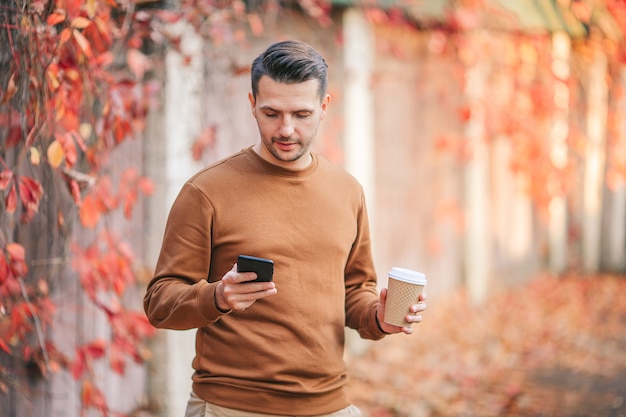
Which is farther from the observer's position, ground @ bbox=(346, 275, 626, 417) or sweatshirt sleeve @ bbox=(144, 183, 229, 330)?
ground @ bbox=(346, 275, 626, 417)

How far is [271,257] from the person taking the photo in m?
2.84

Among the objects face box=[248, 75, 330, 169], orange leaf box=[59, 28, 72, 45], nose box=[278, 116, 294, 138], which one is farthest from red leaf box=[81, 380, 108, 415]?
nose box=[278, 116, 294, 138]

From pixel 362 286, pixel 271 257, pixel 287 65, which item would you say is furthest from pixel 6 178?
pixel 362 286

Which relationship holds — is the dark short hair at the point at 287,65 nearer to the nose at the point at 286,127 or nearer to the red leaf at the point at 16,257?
the nose at the point at 286,127

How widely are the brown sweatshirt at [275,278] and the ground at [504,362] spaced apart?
140 inches

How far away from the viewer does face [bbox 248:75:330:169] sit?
276cm

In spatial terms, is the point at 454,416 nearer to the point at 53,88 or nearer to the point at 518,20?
the point at 53,88

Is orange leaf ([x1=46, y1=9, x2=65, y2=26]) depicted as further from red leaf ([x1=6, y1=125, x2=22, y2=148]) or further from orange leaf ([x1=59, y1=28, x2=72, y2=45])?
red leaf ([x1=6, y1=125, x2=22, y2=148])

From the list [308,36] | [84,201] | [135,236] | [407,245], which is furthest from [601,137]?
[84,201]

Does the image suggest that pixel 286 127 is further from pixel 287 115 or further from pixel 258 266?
pixel 258 266

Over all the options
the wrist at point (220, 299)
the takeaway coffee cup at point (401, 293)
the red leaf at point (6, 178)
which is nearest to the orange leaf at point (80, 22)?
the red leaf at point (6, 178)

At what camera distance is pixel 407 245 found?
29.7 ft

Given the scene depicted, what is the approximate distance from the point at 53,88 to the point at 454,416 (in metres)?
4.04

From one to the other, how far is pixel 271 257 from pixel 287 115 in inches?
18.6
